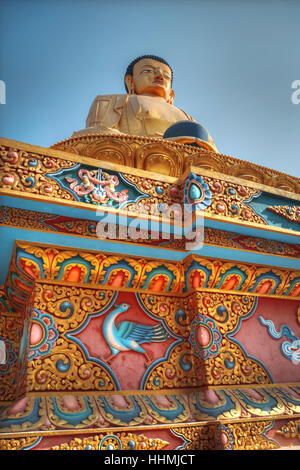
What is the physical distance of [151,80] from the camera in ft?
29.9

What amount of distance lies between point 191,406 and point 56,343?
1.03 metres

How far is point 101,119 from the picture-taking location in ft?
24.8

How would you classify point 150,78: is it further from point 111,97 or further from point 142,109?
point 142,109

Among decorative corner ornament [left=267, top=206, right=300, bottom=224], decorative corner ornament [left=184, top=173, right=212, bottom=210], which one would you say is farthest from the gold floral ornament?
decorative corner ornament [left=267, top=206, right=300, bottom=224]

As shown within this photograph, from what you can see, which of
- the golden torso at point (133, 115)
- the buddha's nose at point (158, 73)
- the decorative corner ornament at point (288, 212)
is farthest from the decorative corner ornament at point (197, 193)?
the buddha's nose at point (158, 73)

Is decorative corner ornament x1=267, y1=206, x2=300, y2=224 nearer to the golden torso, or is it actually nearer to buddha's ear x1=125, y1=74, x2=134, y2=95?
the golden torso

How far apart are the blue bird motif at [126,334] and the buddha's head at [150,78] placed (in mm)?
7586

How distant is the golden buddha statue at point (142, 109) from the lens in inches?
286

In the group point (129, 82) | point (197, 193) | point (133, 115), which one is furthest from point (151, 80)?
point (197, 193)

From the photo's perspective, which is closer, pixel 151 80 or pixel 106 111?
pixel 106 111

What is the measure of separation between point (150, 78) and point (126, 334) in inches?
317

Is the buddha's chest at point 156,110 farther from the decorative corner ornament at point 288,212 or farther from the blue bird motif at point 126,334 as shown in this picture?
the blue bird motif at point 126,334

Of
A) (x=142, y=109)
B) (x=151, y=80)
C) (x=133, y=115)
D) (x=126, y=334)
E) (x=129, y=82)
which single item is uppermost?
(x=129, y=82)
